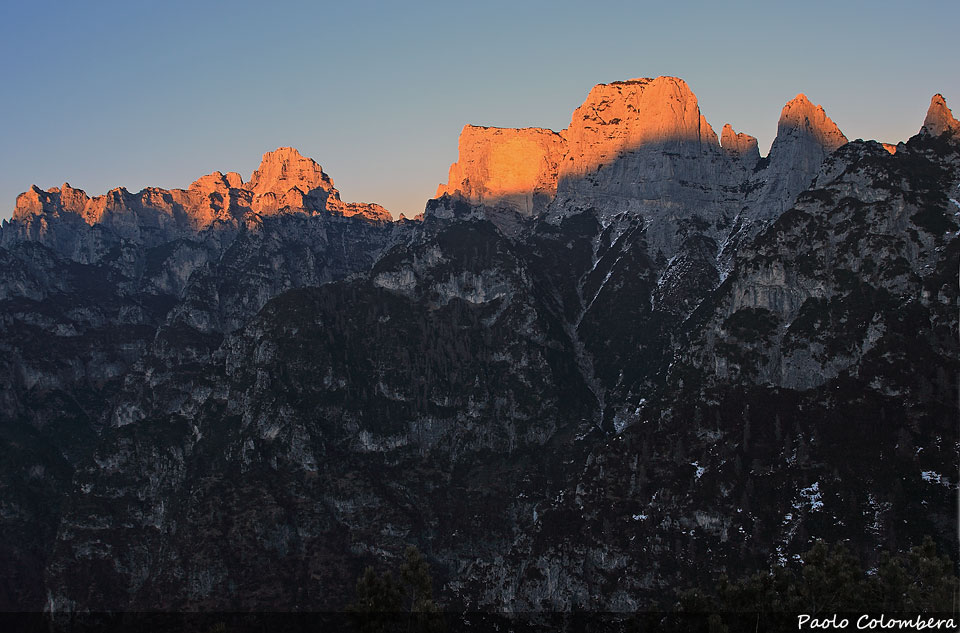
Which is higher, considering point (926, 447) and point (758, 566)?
point (926, 447)

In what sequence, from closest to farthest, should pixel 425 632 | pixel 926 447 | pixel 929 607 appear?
1. pixel 929 607
2. pixel 425 632
3. pixel 926 447

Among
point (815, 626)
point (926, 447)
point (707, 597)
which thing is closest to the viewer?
point (815, 626)

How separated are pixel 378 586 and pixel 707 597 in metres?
40.3

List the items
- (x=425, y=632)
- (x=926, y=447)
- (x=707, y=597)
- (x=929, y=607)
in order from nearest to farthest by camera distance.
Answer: (x=929, y=607) < (x=425, y=632) < (x=707, y=597) < (x=926, y=447)

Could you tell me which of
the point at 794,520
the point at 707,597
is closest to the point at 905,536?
the point at 794,520

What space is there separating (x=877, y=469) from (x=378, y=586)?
428 ft

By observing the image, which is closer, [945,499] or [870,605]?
[870,605]

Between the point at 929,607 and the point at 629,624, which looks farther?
the point at 629,624

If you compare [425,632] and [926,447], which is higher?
[926,447]

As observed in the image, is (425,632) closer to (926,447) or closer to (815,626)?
(815,626)

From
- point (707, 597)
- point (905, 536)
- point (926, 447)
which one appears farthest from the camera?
point (926, 447)

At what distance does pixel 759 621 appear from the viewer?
335 ft

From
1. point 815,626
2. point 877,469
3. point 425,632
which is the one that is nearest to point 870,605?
point 815,626

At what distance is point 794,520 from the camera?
197625 mm
